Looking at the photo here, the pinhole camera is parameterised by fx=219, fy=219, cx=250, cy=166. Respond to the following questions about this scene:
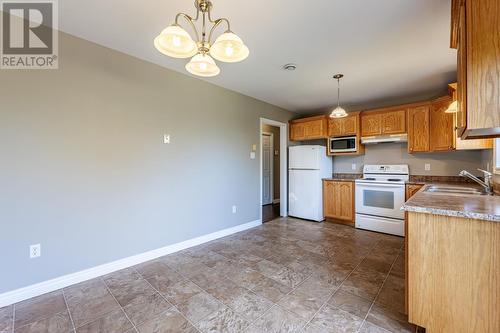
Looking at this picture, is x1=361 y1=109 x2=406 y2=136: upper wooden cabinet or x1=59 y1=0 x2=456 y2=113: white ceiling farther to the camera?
x1=361 y1=109 x2=406 y2=136: upper wooden cabinet

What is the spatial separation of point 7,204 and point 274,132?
5.85m

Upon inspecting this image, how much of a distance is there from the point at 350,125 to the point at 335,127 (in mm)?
297

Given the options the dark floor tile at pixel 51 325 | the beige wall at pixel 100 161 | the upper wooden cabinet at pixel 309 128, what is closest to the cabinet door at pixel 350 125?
the upper wooden cabinet at pixel 309 128

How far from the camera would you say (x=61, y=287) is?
208 centimetres

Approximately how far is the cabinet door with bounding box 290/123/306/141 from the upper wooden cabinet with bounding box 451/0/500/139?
3.62 meters

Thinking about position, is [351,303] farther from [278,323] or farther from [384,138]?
[384,138]

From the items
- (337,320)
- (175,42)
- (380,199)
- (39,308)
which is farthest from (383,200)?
(39,308)

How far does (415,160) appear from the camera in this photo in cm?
395

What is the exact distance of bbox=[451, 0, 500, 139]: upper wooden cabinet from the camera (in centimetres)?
116

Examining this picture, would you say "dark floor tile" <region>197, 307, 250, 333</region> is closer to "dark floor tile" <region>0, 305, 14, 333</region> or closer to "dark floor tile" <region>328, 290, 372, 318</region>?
"dark floor tile" <region>328, 290, 372, 318</region>

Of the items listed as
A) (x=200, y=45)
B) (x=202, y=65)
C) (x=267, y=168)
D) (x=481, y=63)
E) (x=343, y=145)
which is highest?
(x=200, y=45)

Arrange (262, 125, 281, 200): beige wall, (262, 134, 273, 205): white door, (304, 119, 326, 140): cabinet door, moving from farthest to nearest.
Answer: (262, 125, 281, 200): beige wall < (262, 134, 273, 205): white door < (304, 119, 326, 140): cabinet door

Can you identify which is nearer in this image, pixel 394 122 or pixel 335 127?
pixel 394 122

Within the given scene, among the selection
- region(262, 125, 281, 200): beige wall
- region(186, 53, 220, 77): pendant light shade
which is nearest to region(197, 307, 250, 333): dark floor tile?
region(186, 53, 220, 77): pendant light shade
